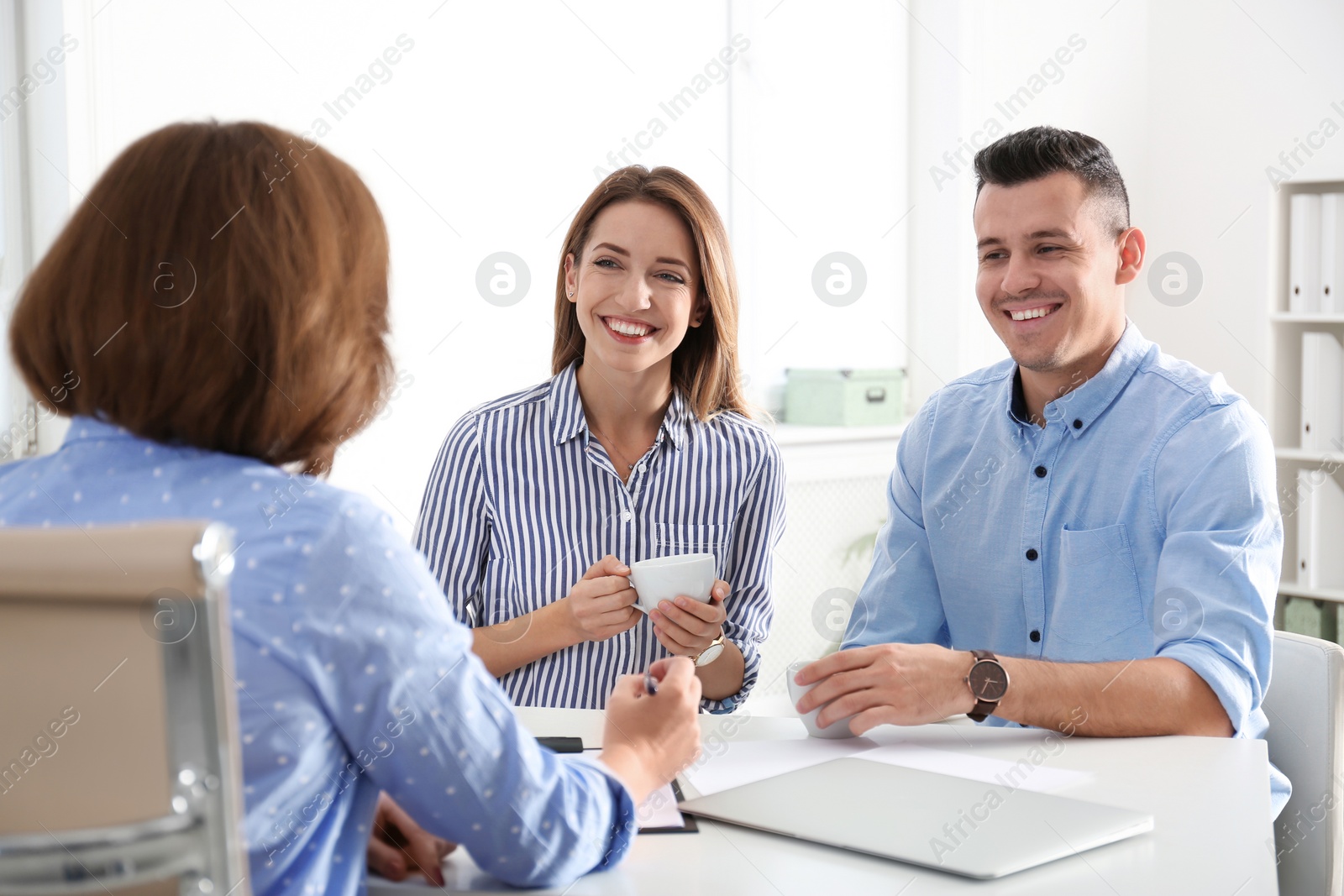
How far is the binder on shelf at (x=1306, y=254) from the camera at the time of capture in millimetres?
3541

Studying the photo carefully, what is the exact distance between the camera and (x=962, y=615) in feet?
6.07

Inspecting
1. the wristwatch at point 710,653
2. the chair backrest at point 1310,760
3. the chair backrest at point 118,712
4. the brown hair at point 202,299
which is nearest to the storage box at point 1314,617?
the chair backrest at point 1310,760

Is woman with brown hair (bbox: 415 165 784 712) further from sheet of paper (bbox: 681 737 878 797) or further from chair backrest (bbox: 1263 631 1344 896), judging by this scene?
chair backrest (bbox: 1263 631 1344 896)

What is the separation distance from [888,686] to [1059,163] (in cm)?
98

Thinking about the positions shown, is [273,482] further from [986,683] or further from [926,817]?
[986,683]

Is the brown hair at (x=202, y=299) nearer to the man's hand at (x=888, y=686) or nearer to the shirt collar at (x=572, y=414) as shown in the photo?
the man's hand at (x=888, y=686)

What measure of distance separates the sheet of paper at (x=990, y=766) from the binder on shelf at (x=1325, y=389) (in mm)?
2747

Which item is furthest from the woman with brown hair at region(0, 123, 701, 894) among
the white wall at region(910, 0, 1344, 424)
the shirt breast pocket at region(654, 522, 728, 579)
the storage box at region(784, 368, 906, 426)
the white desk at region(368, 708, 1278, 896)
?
the white wall at region(910, 0, 1344, 424)

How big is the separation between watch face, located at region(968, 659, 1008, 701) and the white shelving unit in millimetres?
2640

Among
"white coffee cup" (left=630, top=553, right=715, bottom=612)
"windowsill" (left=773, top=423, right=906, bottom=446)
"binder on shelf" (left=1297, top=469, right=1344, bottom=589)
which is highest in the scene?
"windowsill" (left=773, top=423, right=906, bottom=446)

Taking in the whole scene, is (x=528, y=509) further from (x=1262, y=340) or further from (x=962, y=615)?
(x=1262, y=340)

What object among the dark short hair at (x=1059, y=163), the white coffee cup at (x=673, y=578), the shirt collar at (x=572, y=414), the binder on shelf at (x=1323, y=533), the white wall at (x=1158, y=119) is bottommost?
the binder on shelf at (x=1323, y=533)

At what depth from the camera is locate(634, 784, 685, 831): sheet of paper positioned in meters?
1.09

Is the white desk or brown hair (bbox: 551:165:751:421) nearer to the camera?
the white desk
